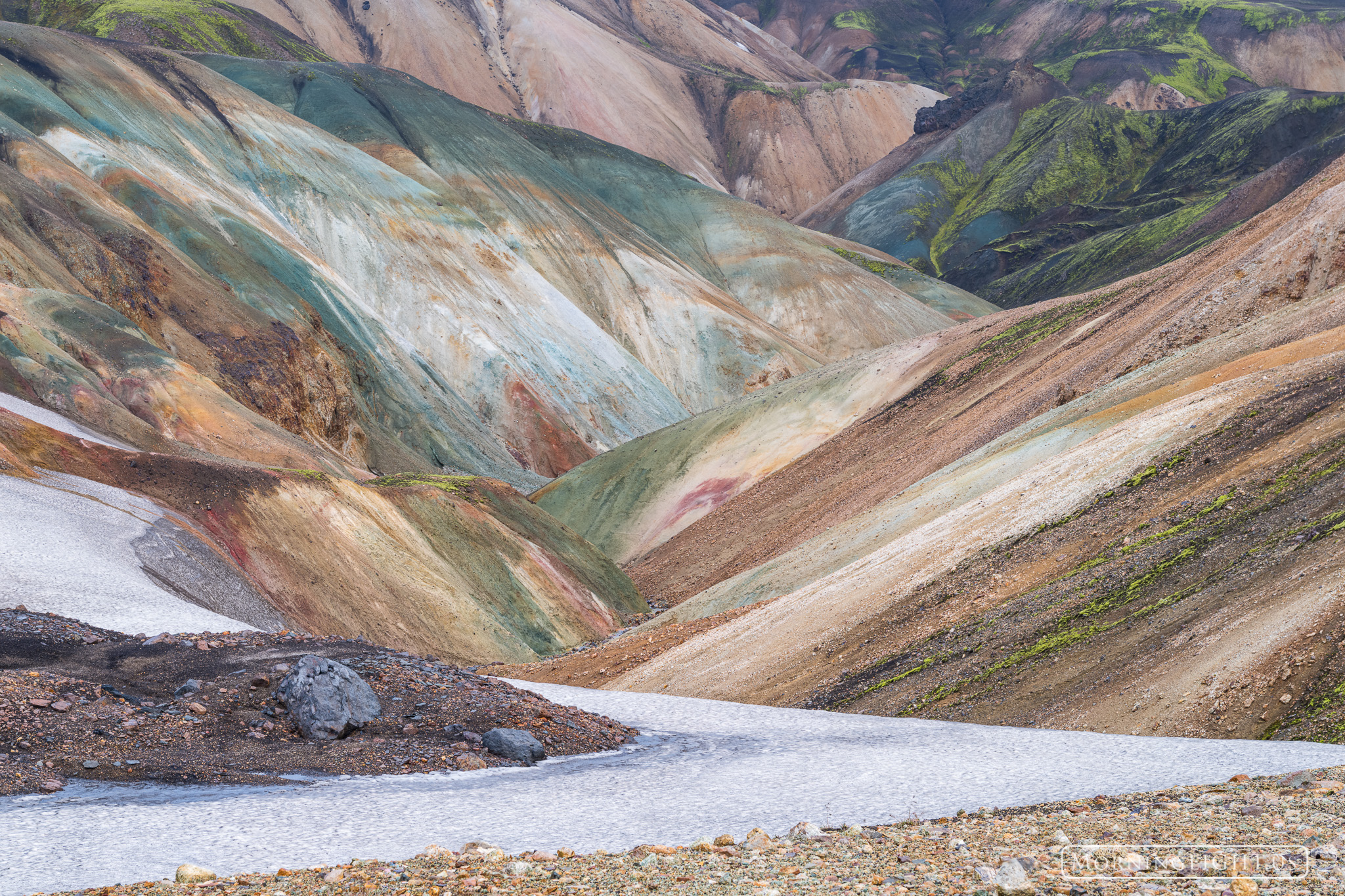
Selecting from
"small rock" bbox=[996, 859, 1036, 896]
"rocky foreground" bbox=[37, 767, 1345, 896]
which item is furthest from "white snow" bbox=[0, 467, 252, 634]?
"small rock" bbox=[996, 859, 1036, 896]

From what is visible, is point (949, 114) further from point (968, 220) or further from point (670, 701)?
point (670, 701)

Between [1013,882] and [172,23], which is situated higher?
[172,23]

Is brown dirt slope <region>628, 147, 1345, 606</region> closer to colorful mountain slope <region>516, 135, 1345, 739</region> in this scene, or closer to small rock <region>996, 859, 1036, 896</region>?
colorful mountain slope <region>516, 135, 1345, 739</region>

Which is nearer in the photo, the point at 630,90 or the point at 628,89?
the point at 628,89

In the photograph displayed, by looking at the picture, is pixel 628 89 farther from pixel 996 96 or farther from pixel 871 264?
pixel 871 264

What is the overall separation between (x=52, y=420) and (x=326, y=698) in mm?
18417

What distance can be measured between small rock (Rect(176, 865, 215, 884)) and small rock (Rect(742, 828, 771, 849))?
3.53 m

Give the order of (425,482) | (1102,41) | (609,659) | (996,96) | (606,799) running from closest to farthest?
1. (606,799)
2. (609,659)
3. (425,482)
4. (996,96)
5. (1102,41)

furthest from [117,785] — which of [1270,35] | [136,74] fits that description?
[1270,35]

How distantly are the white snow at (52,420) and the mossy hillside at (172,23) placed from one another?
256 ft

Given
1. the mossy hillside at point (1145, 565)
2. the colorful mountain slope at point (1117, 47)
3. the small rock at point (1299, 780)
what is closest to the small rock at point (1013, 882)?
the small rock at point (1299, 780)

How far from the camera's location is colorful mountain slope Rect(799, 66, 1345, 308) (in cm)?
10456

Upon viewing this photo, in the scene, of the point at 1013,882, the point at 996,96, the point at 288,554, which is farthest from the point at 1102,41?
the point at 1013,882

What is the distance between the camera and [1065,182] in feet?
403
